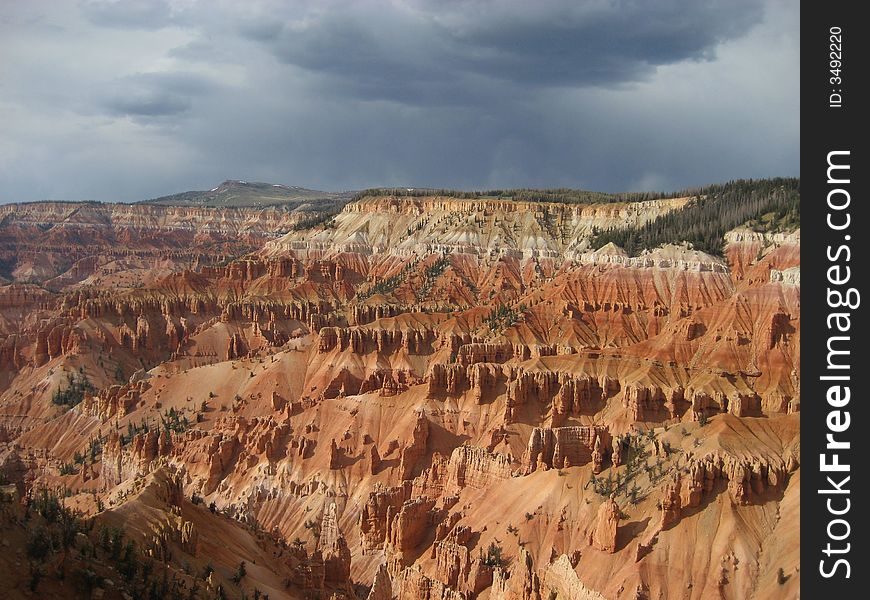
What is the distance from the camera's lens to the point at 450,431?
86875 mm

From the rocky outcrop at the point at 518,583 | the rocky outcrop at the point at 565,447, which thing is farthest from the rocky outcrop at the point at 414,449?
the rocky outcrop at the point at 518,583

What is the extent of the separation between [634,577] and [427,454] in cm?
3636

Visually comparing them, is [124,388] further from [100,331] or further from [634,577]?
[634,577]

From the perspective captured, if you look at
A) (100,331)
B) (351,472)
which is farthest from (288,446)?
(100,331)

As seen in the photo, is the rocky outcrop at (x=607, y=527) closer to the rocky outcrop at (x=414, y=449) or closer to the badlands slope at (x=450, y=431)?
the badlands slope at (x=450, y=431)

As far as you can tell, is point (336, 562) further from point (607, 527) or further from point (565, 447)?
point (607, 527)

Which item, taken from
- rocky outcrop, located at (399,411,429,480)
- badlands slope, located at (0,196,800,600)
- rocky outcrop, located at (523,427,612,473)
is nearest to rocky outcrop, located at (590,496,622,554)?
badlands slope, located at (0,196,800,600)

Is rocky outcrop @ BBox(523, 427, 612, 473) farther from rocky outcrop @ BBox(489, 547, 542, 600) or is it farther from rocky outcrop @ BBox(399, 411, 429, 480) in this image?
rocky outcrop @ BBox(399, 411, 429, 480)

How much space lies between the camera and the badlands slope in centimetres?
5125
